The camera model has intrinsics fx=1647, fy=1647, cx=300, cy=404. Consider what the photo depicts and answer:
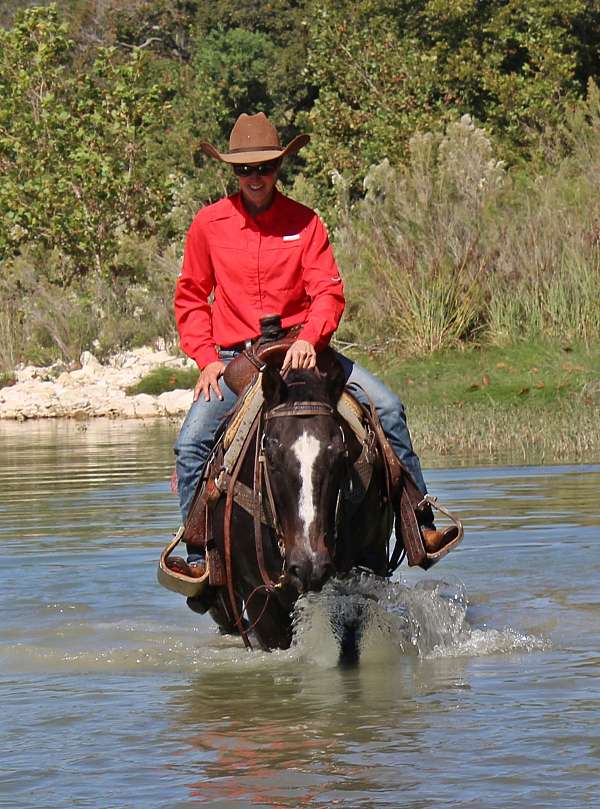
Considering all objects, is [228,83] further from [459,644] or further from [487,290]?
[459,644]

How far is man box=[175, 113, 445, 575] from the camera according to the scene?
7.72m

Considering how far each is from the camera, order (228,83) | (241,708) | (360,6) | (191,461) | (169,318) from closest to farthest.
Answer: (241,708) < (191,461) < (169,318) < (360,6) < (228,83)

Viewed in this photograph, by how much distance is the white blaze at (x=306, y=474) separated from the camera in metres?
6.69

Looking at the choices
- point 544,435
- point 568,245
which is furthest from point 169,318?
point 544,435

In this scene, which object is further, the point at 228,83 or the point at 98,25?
the point at 98,25

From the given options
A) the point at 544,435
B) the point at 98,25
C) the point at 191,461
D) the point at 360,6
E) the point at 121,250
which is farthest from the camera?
the point at 98,25

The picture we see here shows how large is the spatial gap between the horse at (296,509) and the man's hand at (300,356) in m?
0.06

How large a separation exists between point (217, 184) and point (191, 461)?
30.9 m

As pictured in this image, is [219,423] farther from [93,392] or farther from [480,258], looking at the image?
[93,392]

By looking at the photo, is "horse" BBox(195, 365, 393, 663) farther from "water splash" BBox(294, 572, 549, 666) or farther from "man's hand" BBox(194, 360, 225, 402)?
"man's hand" BBox(194, 360, 225, 402)

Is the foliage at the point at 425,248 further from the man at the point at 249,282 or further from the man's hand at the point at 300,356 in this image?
the man's hand at the point at 300,356

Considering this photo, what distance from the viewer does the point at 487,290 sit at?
22.6 metres

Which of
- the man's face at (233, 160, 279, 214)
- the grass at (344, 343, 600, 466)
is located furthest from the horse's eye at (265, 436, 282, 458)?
the grass at (344, 343, 600, 466)

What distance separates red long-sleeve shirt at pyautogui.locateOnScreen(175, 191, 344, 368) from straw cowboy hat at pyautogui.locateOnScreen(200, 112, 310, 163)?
0.25 meters
